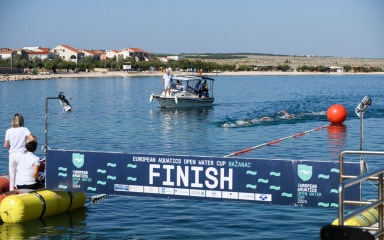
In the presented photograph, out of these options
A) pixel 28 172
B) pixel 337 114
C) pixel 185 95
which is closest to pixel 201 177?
pixel 28 172

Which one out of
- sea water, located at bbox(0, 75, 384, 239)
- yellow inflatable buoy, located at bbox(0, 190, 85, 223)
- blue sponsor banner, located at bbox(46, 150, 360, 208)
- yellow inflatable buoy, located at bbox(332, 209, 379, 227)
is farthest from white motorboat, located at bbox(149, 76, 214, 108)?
yellow inflatable buoy, located at bbox(332, 209, 379, 227)

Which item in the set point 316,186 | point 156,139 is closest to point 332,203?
point 316,186

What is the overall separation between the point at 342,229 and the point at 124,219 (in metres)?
9.37

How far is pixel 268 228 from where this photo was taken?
13.5m

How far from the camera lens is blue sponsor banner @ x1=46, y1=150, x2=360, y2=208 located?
35.1 ft

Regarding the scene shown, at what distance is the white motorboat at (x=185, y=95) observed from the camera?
47375mm

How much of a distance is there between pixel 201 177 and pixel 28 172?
4.50 metres

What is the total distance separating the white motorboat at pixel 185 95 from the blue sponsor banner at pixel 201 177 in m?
34.3

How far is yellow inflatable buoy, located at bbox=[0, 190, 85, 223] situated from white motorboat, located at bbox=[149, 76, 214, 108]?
33.4 m

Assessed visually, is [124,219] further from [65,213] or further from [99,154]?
[99,154]

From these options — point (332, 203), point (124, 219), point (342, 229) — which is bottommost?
point (124, 219)

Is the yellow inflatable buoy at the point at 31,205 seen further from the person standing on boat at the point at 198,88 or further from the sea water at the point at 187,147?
the person standing on boat at the point at 198,88

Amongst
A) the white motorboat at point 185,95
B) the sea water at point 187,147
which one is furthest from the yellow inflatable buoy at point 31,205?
the white motorboat at point 185,95

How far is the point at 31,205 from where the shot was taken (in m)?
13.1
